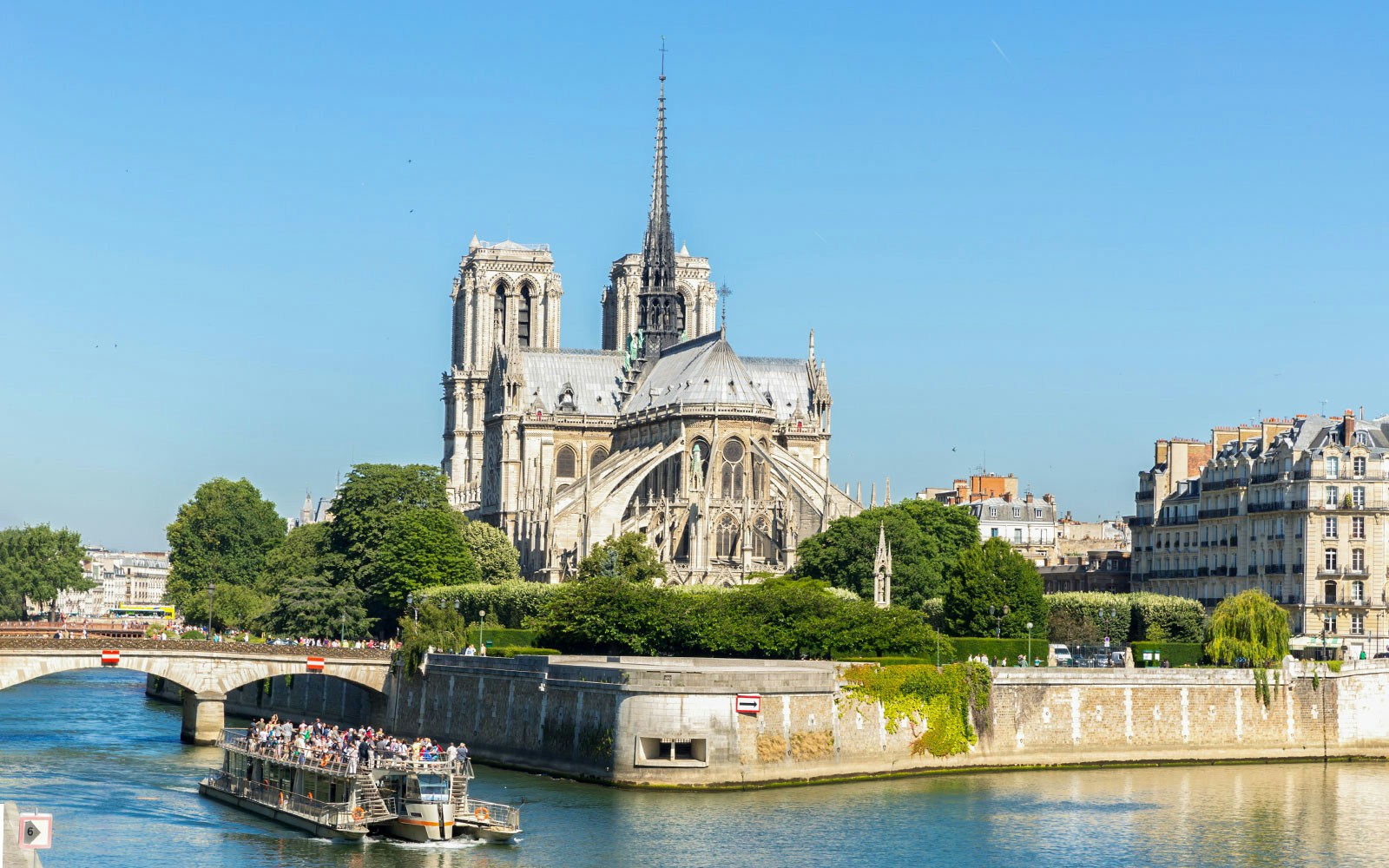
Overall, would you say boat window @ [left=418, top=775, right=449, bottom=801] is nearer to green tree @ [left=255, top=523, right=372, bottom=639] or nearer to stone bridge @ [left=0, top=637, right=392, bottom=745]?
stone bridge @ [left=0, top=637, right=392, bottom=745]

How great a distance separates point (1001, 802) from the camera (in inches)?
2277

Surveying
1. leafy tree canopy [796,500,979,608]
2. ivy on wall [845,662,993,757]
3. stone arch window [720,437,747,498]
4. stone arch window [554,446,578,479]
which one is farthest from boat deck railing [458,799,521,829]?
stone arch window [554,446,578,479]

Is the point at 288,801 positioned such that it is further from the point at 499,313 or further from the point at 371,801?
the point at 499,313

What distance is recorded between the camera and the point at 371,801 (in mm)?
51406

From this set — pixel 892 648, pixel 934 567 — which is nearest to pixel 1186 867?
pixel 892 648

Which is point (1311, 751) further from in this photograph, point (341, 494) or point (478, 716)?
point (341, 494)

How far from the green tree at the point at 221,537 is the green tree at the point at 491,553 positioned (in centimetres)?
2310

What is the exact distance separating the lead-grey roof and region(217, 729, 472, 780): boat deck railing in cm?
6809

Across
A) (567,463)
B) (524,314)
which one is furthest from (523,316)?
(567,463)

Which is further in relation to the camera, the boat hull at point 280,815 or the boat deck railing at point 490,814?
the boat hull at point 280,815

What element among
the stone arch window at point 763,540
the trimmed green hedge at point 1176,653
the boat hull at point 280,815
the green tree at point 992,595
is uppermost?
the stone arch window at point 763,540

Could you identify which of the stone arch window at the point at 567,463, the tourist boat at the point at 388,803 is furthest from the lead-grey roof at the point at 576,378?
→ the tourist boat at the point at 388,803

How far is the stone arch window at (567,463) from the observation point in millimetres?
124688

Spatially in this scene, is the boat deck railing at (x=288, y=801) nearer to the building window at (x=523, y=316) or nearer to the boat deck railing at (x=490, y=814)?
the boat deck railing at (x=490, y=814)
